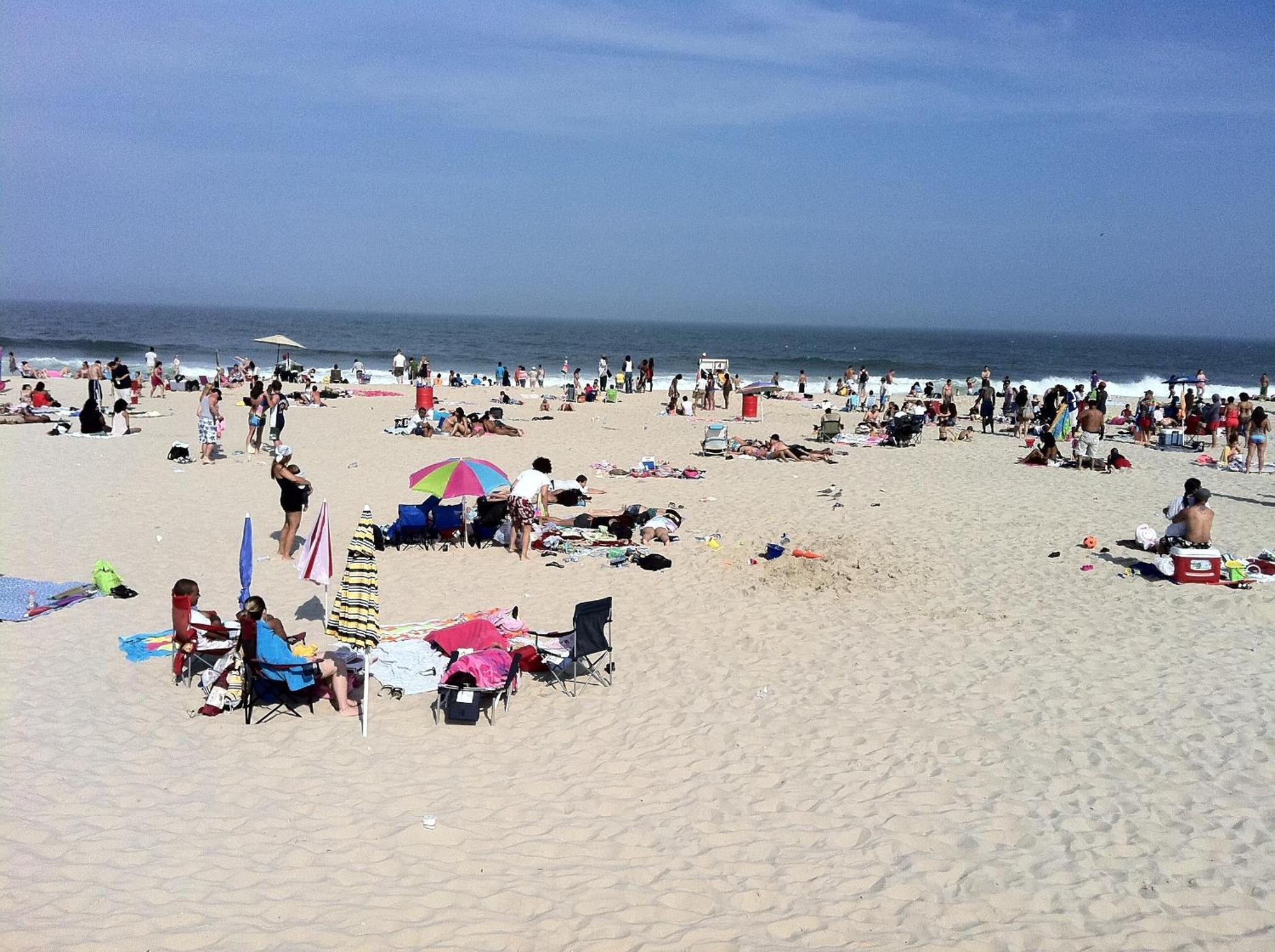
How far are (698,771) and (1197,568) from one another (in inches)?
297

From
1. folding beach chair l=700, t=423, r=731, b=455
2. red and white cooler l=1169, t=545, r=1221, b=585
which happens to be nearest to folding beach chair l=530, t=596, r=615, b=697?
red and white cooler l=1169, t=545, r=1221, b=585

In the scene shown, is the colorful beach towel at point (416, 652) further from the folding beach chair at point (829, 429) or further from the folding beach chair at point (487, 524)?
the folding beach chair at point (829, 429)

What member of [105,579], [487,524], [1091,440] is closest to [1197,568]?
[1091,440]

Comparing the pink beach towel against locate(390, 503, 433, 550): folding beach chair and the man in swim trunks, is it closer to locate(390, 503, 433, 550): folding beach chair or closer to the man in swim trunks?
locate(390, 503, 433, 550): folding beach chair

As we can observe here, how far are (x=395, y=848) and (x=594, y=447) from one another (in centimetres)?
1568

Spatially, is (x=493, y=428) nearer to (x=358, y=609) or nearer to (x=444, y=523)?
(x=444, y=523)

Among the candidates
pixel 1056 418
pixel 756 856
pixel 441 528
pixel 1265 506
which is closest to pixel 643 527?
pixel 441 528

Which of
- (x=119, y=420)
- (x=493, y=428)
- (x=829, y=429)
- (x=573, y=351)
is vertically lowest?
(x=119, y=420)

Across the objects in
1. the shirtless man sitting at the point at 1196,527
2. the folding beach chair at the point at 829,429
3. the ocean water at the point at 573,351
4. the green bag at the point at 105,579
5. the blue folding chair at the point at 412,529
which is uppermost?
the ocean water at the point at 573,351

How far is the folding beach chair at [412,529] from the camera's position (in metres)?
12.1

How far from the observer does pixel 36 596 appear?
9.22 metres

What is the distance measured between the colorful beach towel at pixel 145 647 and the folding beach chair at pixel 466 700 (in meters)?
2.57

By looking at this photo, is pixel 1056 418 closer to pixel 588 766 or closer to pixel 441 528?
pixel 441 528

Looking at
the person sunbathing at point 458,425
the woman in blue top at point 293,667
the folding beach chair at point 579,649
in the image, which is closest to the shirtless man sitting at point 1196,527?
the folding beach chair at point 579,649
